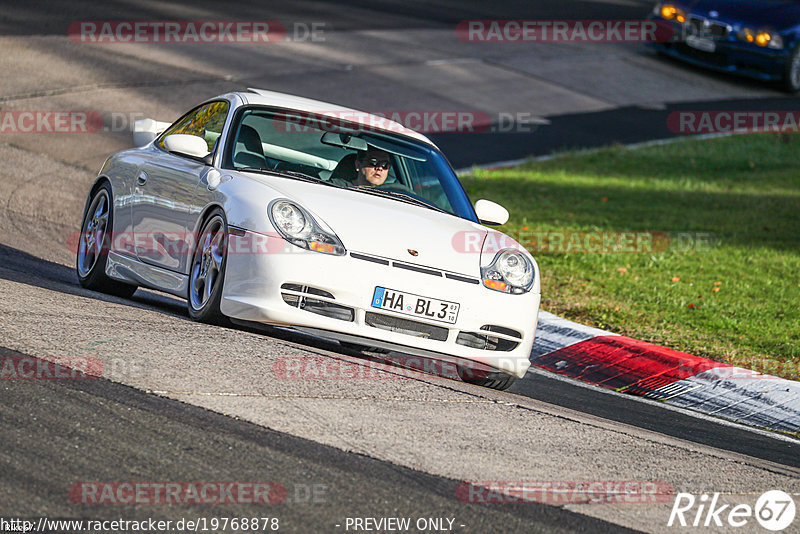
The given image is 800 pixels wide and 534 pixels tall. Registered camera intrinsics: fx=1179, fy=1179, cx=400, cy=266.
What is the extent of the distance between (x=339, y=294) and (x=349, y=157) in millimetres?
1596

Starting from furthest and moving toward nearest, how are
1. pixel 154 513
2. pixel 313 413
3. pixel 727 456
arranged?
pixel 727 456 < pixel 313 413 < pixel 154 513

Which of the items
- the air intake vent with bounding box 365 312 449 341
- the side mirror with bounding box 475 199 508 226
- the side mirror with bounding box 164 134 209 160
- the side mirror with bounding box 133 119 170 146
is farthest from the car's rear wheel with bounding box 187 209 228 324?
the side mirror with bounding box 475 199 508 226

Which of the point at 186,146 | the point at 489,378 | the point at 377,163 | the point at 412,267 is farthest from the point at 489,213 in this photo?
the point at 186,146

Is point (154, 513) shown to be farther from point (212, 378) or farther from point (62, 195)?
point (62, 195)

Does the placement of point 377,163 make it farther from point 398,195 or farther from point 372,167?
point 398,195

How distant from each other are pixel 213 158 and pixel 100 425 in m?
2.91

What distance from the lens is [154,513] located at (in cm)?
390

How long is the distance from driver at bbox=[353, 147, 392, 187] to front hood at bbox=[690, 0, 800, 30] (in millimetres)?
14785

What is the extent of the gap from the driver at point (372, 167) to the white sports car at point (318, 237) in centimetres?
1

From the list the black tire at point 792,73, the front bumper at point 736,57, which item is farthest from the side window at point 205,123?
the black tire at point 792,73

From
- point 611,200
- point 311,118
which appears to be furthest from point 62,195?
point 611,200

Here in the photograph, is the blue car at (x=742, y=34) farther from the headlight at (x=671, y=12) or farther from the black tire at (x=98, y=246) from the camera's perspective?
the black tire at (x=98, y=246)

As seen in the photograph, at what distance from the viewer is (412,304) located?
20.5 feet

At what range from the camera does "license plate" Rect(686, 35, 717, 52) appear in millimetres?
21406
